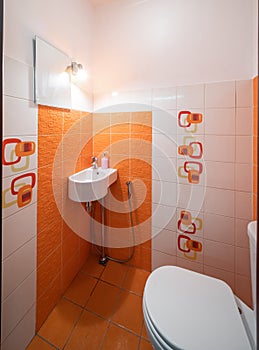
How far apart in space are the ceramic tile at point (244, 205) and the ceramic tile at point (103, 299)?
110cm

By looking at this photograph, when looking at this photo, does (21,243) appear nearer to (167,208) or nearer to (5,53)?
(5,53)

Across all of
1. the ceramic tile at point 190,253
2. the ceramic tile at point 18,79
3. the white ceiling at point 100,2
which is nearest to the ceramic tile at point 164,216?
the ceramic tile at point 190,253

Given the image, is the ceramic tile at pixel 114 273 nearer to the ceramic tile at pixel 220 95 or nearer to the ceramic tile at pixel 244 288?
the ceramic tile at pixel 244 288

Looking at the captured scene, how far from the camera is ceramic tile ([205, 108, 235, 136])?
4.24 feet

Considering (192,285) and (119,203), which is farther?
(119,203)

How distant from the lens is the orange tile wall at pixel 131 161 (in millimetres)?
1576

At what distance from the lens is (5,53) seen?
0.86m

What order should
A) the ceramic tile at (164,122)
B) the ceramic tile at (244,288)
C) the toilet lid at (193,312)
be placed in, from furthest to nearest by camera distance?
1. the ceramic tile at (164,122)
2. the ceramic tile at (244,288)
3. the toilet lid at (193,312)

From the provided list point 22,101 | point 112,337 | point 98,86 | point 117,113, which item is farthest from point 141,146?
point 112,337

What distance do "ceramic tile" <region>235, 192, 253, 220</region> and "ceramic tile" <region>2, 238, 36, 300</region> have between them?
136 cm

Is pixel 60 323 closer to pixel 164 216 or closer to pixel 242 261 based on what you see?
pixel 164 216

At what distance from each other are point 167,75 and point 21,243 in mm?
1502

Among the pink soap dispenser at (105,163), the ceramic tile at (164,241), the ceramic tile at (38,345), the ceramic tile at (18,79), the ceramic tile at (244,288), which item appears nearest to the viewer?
the ceramic tile at (18,79)

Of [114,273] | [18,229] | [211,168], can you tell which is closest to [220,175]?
[211,168]
